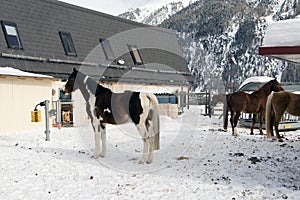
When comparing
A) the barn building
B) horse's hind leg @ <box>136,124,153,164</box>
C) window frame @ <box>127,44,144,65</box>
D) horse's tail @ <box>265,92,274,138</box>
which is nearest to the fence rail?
the barn building

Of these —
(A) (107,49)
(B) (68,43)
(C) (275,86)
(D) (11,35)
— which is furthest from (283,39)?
(A) (107,49)

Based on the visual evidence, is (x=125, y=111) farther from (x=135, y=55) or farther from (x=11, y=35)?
(x=135, y=55)

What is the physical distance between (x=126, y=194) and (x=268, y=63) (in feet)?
333

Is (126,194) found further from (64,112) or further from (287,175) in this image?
(64,112)

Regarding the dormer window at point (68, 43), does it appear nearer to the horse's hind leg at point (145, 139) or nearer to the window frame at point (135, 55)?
the window frame at point (135, 55)

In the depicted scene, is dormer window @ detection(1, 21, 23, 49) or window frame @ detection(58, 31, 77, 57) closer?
dormer window @ detection(1, 21, 23, 49)

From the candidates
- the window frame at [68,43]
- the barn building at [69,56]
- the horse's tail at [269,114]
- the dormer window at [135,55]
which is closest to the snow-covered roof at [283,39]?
the horse's tail at [269,114]

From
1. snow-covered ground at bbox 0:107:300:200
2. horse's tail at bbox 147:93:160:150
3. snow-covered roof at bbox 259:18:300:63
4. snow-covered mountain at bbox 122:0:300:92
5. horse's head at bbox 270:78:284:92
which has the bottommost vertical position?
snow-covered ground at bbox 0:107:300:200

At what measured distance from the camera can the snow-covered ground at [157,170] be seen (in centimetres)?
588

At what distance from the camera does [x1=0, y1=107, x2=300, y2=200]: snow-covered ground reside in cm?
588

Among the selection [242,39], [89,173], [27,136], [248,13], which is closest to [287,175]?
[89,173]

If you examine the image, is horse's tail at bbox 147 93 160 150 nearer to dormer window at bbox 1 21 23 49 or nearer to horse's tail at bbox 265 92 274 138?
horse's tail at bbox 265 92 274 138

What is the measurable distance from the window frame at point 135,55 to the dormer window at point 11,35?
27.8 feet

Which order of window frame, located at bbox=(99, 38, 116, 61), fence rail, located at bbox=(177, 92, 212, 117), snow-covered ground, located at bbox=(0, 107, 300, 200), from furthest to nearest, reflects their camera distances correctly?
fence rail, located at bbox=(177, 92, 212, 117) → window frame, located at bbox=(99, 38, 116, 61) → snow-covered ground, located at bbox=(0, 107, 300, 200)
